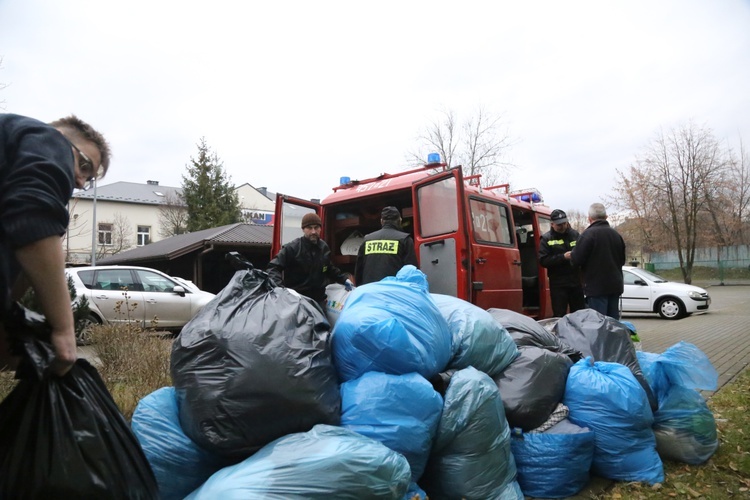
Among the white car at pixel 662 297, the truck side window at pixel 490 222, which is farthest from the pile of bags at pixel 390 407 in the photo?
the white car at pixel 662 297

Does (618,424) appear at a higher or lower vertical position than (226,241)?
lower

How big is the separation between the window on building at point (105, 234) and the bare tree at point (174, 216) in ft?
11.1

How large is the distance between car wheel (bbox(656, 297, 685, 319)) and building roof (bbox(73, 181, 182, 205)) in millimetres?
31307

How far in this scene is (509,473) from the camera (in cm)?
236

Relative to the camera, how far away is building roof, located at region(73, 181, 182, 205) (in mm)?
36131

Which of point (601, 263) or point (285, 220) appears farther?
point (285, 220)

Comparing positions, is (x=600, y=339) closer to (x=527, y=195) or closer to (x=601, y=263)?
(x=601, y=263)

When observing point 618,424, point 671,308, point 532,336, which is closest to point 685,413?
point 618,424

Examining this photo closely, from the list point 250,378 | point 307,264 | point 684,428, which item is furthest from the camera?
point 307,264

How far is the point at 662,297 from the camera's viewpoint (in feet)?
37.4

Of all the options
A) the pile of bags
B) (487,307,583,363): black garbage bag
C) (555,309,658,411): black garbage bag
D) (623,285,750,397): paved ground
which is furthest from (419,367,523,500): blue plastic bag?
(623,285,750,397): paved ground

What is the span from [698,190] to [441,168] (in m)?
24.6

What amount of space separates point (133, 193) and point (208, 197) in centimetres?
1208

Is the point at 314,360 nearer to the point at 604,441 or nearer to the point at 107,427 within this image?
the point at 107,427
